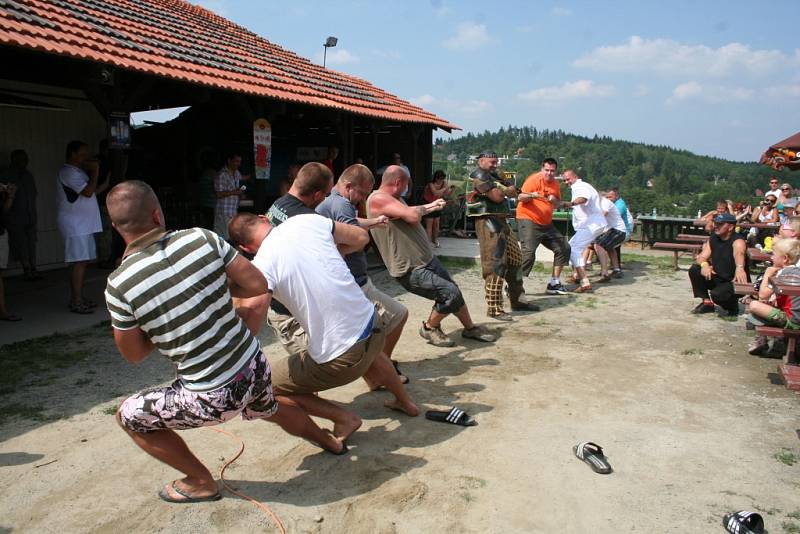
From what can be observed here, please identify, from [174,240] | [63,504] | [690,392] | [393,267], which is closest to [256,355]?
[174,240]

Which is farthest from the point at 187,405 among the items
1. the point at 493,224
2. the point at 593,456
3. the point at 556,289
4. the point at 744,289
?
the point at 556,289

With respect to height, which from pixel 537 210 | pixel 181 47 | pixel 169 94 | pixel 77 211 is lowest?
pixel 77 211

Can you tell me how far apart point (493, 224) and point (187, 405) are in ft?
14.5

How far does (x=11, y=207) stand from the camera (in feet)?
22.8

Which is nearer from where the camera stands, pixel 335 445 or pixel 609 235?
pixel 335 445

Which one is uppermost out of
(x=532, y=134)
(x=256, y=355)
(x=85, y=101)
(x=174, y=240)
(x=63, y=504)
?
(x=532, y=134)

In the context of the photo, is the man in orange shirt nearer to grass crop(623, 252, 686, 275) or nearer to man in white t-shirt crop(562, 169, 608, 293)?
man in white t-shirt crop(562, 169, 608, 293)

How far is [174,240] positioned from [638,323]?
5.58 metres

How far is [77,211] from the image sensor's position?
627cm

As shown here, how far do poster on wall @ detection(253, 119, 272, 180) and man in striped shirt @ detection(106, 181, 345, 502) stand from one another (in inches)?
251

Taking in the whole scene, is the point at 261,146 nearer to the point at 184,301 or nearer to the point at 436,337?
the point at 436,337

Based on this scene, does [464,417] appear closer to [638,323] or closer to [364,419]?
[364,419]

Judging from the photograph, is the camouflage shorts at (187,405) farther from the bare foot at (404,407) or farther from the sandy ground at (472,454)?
the bare foot at (404,407)

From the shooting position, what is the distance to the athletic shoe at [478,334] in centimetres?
586
